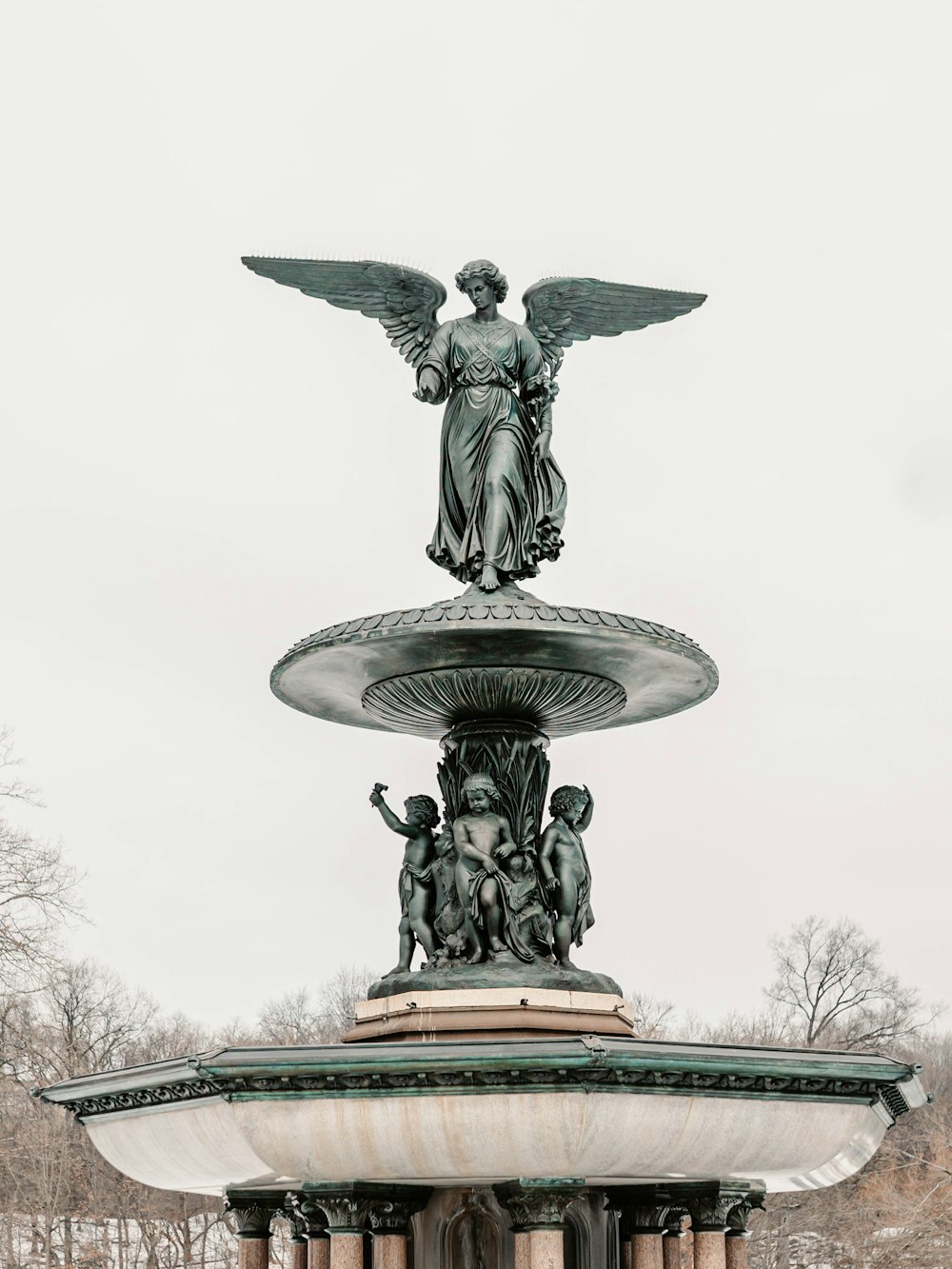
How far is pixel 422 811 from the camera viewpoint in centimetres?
1213

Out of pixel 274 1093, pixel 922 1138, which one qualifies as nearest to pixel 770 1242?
pixel 922 1138

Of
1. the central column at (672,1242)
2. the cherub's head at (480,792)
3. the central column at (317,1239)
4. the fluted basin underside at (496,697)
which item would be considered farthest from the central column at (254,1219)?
the fluted basin underside at (496,697)

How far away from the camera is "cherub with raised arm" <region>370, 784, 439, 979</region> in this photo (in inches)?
470

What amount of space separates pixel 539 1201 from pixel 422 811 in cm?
304

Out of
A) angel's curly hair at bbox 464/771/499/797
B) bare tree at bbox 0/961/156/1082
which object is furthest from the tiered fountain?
bare tree at bbox 0/961/156/1082

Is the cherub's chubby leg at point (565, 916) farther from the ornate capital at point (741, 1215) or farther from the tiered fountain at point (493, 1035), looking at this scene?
the ornate capital at point (741, 1215)

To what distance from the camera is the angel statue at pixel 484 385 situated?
40.6 ft

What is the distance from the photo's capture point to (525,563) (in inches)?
487

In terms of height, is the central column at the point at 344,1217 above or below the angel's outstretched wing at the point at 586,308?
below

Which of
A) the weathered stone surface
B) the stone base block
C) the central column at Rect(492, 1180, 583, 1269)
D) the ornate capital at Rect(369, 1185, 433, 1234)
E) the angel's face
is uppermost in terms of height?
the angel's face

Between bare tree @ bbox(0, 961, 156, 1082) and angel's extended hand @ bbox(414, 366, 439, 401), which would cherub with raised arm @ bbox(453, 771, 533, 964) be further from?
bare tree @ bbox(0, 961, 156, 1082)

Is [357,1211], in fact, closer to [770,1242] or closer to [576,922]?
[576,922]

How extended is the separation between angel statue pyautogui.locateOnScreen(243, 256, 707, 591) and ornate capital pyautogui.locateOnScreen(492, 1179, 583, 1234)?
3.79 metres

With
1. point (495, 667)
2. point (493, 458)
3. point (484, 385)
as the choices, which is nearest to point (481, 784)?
point (495, 667)
